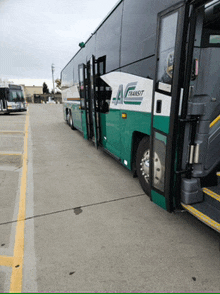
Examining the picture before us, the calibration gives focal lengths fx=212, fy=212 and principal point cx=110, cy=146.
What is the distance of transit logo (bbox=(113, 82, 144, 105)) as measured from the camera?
3.54 m

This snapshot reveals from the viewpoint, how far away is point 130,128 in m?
3.99

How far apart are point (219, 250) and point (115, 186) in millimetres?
2226

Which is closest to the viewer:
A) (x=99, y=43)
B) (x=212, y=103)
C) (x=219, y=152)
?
(x=212, y=103)

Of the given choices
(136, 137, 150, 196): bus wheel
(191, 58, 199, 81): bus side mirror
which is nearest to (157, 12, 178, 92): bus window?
(191, 58, 199, 81): bus side mirror

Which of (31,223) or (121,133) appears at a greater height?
(121,133)

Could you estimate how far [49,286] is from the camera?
2049mm

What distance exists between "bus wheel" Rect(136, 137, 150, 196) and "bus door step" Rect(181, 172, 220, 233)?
96 cm

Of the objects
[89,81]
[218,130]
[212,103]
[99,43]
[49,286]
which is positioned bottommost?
[49,286]

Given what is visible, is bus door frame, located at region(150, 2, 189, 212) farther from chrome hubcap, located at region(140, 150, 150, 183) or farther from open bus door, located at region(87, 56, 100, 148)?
open bus door, located at region(87, 56, 100, 148)

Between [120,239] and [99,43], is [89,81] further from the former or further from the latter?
→ [120,239]

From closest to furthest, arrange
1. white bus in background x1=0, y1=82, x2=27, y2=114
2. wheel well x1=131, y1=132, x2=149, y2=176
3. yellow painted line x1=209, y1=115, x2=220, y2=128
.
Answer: yellow painted line x1=209, y1=115, x2=220, y2=128, wheel well x1=131, y1=132, x2=149, y2=176, white bus in background x1=0, y1=82, x2=27, y2=114

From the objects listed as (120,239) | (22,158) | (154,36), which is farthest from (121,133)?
(22,158)

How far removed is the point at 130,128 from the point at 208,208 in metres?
1.92

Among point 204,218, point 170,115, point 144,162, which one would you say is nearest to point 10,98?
point 144,162
